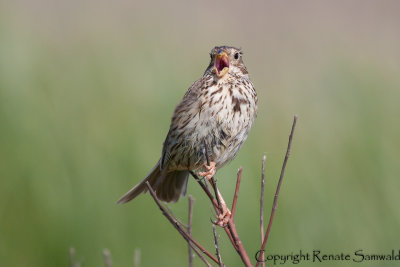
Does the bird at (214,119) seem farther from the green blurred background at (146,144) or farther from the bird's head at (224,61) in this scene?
the green blurred background at (146,144)

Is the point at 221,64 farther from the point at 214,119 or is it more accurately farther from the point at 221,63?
the point at 214,119

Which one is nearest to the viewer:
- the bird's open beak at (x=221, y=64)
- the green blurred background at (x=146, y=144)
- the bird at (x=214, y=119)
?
the bird at (x=214, y=119)

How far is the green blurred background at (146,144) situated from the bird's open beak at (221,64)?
994mm

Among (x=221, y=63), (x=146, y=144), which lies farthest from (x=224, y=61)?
(x=146, y=144)

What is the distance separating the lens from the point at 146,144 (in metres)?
4.28

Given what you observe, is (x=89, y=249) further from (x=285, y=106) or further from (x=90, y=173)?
(x=285, y=106)

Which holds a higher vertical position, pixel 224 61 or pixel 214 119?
pixel 224 61

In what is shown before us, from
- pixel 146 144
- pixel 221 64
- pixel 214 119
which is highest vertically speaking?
pixel 221 64

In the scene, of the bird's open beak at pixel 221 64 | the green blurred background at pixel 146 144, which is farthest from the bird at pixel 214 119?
the green blurred background at pixel 146 144

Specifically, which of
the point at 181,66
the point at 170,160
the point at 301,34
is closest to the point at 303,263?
the point at 170,160

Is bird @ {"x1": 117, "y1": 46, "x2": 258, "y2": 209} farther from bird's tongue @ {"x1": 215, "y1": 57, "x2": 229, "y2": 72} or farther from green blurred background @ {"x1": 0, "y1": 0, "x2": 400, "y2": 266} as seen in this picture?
green blurred background @ {"x1": 0, "y1": 0, "x2": 400, "y2": 266}

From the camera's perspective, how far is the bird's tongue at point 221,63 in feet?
10.7

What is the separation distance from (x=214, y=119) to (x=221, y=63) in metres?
0.32

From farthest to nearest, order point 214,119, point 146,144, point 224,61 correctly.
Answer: point 146,144 → point 224,61 → point 214,119
